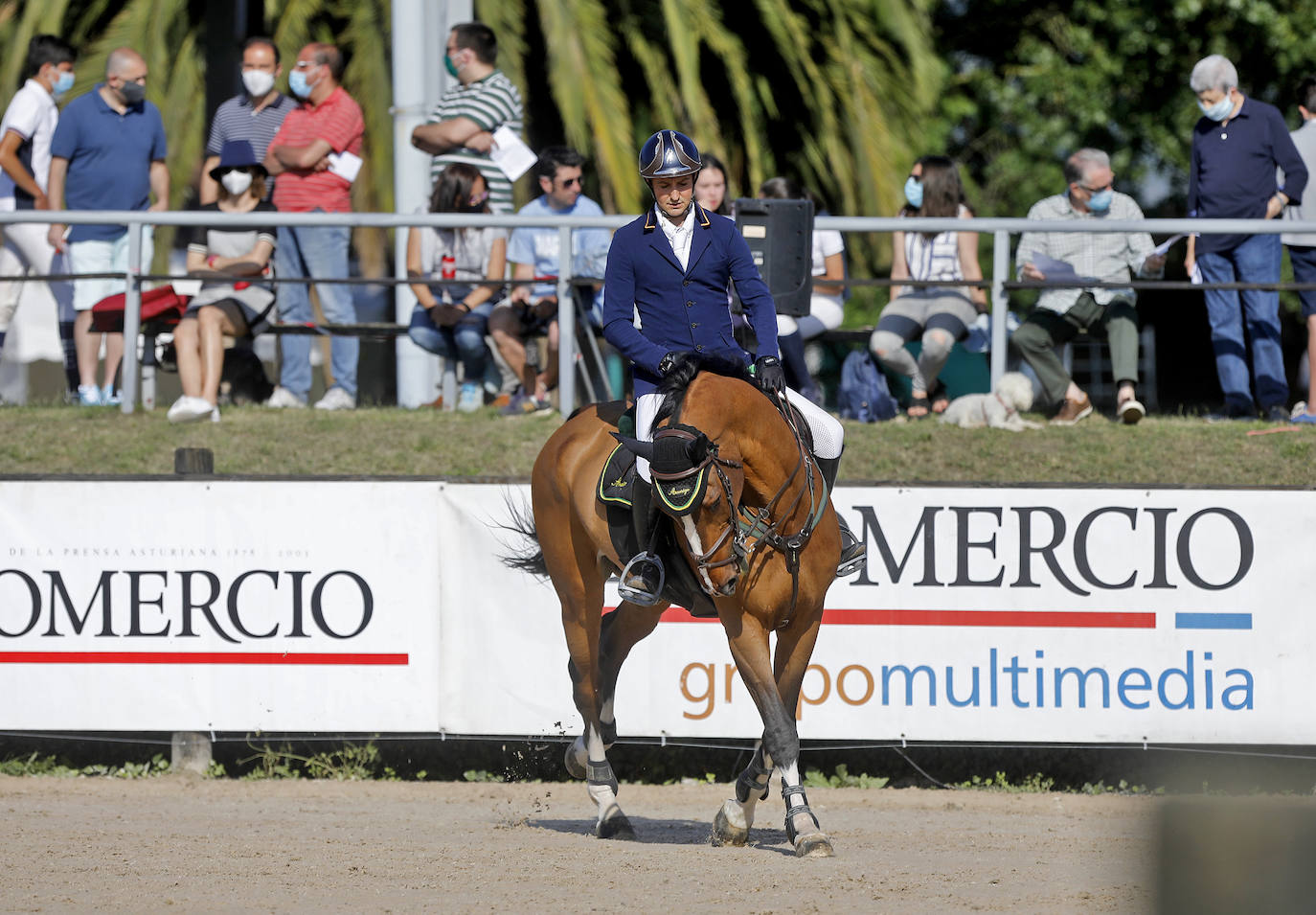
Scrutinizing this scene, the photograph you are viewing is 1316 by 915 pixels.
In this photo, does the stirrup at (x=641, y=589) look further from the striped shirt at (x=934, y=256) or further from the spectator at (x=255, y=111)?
the spectator at (x=255, y=111)

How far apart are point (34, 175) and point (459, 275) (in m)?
3.72

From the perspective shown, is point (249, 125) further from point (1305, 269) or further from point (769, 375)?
point (1305, 269)

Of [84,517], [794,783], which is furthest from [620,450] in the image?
[84,517]

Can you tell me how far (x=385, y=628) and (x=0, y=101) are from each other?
965 cm

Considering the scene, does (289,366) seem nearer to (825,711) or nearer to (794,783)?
(825,711)

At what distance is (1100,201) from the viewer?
12.0 meters

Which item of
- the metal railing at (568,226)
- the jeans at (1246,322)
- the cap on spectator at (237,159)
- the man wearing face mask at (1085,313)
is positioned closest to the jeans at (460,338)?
the metal railing at (568,226)

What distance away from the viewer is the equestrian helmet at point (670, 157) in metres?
7.37

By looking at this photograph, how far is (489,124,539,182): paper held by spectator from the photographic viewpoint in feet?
39.5

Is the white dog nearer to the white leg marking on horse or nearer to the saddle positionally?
the saddle

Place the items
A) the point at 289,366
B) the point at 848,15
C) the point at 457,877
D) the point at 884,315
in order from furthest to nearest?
the point at 848,15
the point at 289,366
the point at 884,315
the point at 457,877

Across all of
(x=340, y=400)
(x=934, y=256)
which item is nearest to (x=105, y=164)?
(x=340, y=400)

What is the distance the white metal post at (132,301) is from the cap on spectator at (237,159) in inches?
30.9

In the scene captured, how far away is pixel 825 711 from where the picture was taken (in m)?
9.38
